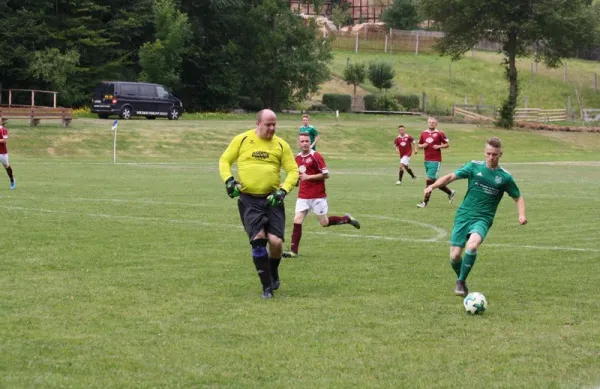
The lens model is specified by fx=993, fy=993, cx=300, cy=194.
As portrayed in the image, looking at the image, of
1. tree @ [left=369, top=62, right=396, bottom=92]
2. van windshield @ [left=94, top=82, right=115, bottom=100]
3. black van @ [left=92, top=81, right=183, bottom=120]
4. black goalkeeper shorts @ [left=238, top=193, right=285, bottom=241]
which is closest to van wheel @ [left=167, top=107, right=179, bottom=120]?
black van @ [left=92, top=81, right=183, bottom=120]

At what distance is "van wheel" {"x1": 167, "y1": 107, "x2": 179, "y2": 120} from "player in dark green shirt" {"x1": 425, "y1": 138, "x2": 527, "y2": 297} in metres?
50.7

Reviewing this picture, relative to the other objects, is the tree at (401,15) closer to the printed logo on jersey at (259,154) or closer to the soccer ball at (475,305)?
the printed logo on jersey at (259,154)

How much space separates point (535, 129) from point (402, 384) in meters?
68.3

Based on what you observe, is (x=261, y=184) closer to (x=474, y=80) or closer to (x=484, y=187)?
(x=484, y=187)

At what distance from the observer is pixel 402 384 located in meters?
7.71

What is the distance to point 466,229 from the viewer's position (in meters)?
11.9

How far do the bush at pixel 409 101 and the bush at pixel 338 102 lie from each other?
5.68m

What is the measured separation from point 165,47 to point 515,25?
86.0ft

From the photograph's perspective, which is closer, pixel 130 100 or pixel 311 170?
pixel 311 170

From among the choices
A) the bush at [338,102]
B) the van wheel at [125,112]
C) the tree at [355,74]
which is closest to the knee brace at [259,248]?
the van wheel at [125,112]

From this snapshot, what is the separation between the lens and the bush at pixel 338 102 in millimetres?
79625

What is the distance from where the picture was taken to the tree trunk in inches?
2840

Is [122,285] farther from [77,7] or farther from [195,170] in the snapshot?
[77,7]

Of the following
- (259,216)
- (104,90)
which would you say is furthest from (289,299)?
(104,90)
